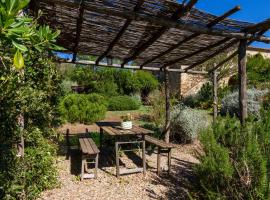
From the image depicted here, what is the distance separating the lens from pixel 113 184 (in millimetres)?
4859

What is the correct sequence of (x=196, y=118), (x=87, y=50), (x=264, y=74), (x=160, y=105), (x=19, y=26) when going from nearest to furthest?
(x=19, y=26) < (x=87, y=50) < (x=196, y=118) < (x=160, y=105) < (x=264, y=74)

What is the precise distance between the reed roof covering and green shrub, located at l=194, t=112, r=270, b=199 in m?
1.50

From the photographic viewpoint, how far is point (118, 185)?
482 centimetres

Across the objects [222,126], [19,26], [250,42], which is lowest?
[222,126]

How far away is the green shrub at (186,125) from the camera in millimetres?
8023

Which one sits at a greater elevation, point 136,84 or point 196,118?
point 136,84

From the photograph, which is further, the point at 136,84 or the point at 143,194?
the point at 136,84

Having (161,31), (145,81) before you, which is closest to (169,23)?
(161,31)

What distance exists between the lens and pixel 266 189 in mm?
2908

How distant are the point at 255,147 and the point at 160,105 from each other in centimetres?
707

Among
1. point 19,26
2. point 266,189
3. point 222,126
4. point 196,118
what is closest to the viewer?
point 19,26

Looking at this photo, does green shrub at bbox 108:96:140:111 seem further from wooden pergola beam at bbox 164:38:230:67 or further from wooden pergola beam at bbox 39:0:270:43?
wooden pergola beam at bbox 39:0:270:43

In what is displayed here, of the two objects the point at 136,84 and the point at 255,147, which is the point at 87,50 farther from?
the point at 136,84

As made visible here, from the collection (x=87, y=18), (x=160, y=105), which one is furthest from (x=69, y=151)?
(x=160, y=105)
